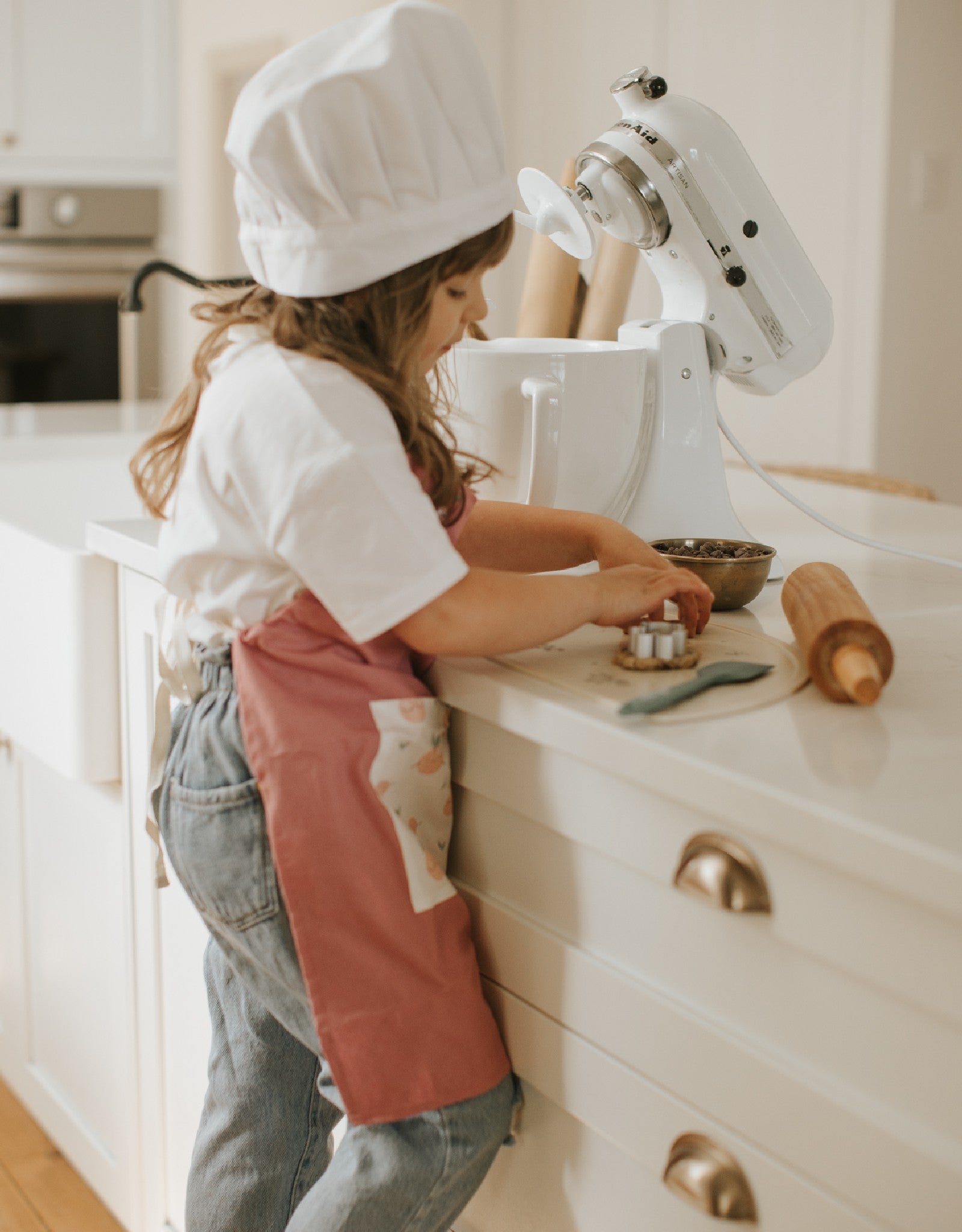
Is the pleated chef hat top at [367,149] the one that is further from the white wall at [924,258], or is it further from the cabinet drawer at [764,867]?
the white wall at [924,258]

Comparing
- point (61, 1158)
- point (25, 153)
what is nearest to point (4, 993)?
point (61, 1158)

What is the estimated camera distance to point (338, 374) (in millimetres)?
780

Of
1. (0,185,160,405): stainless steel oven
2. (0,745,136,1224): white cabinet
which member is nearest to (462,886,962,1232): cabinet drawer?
(0,745,136,1224): white cabinet

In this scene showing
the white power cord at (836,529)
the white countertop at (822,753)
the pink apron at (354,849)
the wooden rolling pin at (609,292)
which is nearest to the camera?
the white countertop at (822,753)

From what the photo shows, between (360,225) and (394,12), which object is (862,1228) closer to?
(360,225)

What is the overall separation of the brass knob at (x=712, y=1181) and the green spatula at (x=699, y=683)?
25 cm

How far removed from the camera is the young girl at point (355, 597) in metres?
0.76

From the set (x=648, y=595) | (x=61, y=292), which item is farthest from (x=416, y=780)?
(x=61, y=292)

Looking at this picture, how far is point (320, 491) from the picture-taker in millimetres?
743

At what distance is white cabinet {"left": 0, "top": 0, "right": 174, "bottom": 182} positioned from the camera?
364 cm

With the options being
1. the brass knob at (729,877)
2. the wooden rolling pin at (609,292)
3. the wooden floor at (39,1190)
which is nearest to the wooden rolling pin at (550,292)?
the wooden rolling pin at (609,292)

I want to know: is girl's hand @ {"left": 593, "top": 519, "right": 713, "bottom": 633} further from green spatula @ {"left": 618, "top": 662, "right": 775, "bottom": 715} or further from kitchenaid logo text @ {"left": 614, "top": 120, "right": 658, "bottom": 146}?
kitchenaid logo text @ {"left": 614, "top": 120, "right": 658, "bottom": 146}

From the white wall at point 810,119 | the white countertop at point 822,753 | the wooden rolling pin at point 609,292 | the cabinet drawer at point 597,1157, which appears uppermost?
the white wall at point 810,119

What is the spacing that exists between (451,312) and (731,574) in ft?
0.97
